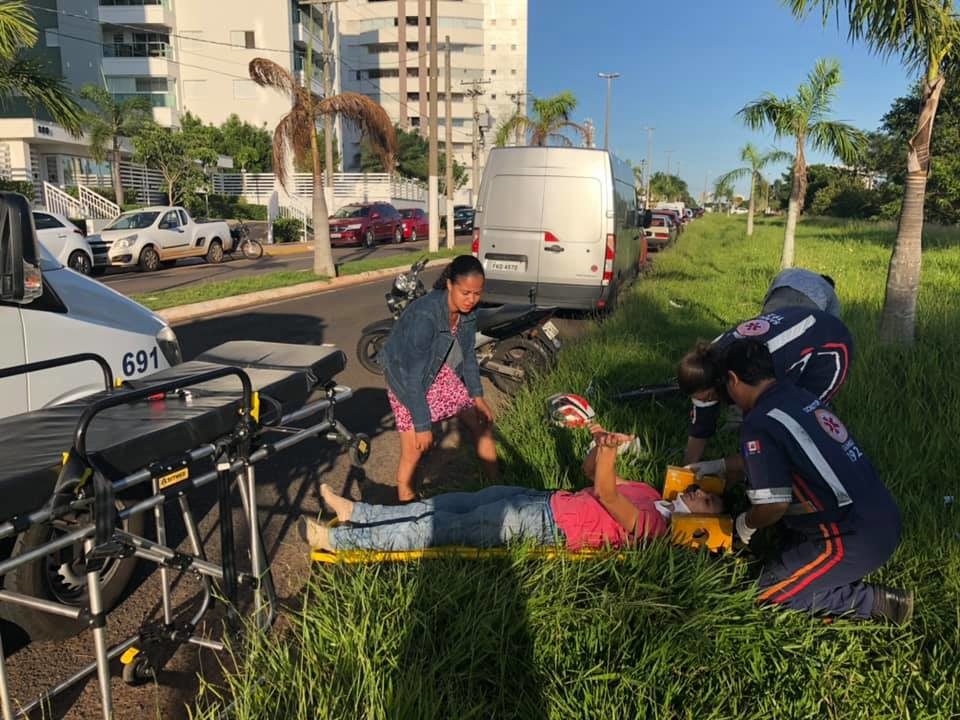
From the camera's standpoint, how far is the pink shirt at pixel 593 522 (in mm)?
3320

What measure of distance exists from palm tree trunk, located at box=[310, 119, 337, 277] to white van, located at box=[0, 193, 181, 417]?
1240 centimetres

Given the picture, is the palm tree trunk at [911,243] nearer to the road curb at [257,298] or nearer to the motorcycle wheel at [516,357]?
the motorcycle wheel at [516,357]

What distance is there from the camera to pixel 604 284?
1045 cm

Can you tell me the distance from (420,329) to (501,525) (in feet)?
4.31

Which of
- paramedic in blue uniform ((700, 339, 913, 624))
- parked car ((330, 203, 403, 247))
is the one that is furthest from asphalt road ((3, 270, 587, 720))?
parked car ((330, 203, 403, 247))

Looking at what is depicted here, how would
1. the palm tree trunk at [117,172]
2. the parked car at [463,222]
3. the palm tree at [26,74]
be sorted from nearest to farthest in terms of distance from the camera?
the palm tree at [26,74], the palm tree trunk at [117,172], the parked car at [463,222]

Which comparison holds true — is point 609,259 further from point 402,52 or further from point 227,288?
point 402,52

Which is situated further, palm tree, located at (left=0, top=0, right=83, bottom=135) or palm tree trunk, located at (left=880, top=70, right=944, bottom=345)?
palm tree, located at (left=0, top=0, right=83, bottom=135)

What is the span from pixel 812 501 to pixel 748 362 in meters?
0.61

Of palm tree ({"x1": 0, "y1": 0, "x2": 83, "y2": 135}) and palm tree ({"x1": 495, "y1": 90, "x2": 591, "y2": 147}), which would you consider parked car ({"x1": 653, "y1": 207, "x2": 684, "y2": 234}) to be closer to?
palm tree ({"x1": 495, "y1": 90, "x2": 591, "y2": 147})

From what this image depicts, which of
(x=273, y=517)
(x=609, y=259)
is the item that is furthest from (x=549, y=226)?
(x=273, y=517)

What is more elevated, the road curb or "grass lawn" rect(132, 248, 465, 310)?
"grass lawn" rect(132, 248, 465, 310)

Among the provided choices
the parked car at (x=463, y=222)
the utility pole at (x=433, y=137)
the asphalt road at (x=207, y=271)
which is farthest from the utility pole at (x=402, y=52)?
the asphalt road at (x=207, y=271)

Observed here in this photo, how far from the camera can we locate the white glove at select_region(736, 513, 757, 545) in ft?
10.0
